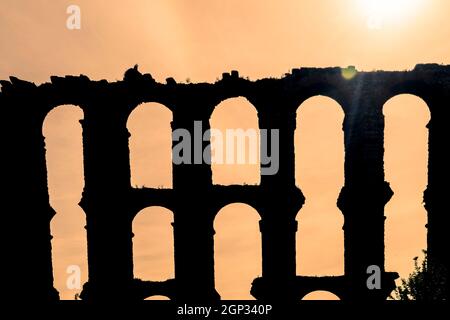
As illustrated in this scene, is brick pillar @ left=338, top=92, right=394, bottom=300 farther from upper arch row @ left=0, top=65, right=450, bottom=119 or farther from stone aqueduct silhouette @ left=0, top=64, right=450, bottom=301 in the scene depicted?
upper arch row @ left=0, top=65, right=450, bottom=119

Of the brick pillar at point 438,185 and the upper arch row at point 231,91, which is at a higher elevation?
the upper arch row at point 231,91

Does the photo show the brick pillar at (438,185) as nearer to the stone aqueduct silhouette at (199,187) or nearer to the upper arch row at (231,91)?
the stone aqueduct silhouette at (199,187)

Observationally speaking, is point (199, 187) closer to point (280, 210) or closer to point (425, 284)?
point (280, 210)

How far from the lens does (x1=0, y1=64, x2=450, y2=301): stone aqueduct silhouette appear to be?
725 inches

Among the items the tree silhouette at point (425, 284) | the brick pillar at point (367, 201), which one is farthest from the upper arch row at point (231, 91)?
the tree silhouette at point (425, 284)

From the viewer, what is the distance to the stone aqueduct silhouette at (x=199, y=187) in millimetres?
18406

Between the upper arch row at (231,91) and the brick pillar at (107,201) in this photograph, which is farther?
the brick pillar at (107,201)

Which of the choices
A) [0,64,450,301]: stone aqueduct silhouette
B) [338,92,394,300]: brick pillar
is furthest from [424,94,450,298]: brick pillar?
[338,92,394,300]: brick pillar

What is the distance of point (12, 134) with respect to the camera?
65.1 ft

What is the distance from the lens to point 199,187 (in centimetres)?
1898

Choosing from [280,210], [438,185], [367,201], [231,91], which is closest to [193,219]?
[280,210]

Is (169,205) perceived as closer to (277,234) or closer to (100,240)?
(100,240)
